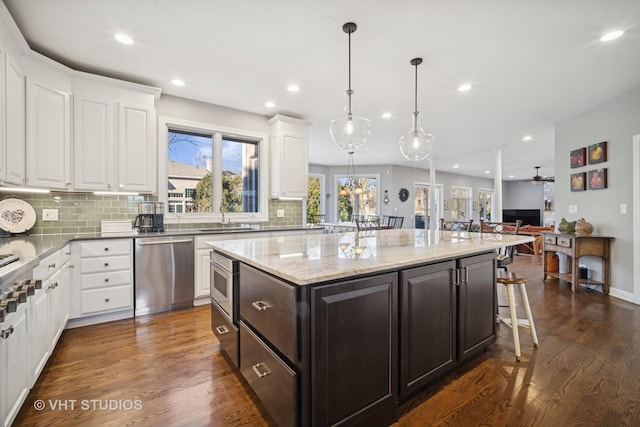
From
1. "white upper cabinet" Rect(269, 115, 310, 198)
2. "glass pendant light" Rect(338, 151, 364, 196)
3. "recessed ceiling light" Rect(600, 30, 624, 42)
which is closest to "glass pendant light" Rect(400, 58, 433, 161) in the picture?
"recessed ceiling light" Rect(600, 30, 624, 42)

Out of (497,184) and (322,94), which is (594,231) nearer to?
(497,184)

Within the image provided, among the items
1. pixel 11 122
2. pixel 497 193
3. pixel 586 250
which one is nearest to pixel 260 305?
pixel 11 122

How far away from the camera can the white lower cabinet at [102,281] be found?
2770mm

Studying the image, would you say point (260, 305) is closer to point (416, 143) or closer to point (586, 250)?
point (416, 143)

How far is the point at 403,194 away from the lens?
30.9 ft

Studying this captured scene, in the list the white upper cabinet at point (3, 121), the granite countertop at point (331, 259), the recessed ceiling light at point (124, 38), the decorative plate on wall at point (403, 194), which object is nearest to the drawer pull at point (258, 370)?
the granite countertop at point (331, 259)

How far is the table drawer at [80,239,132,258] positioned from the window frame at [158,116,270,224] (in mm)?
744

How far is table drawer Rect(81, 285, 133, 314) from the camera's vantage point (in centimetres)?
282

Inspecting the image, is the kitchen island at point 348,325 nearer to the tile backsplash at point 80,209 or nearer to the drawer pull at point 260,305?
the drawer pull at point 260,305

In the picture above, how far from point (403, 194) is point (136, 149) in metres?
7.79

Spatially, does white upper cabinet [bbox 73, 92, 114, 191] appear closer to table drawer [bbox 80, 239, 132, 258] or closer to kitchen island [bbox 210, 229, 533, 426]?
table drawer [bbox 80, 239, 132, 258]

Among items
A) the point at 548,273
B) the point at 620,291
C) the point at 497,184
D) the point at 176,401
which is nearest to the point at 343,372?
the point at 176,401

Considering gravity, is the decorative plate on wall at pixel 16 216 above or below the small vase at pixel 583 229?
above

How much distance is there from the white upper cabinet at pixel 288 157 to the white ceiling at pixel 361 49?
23cm
